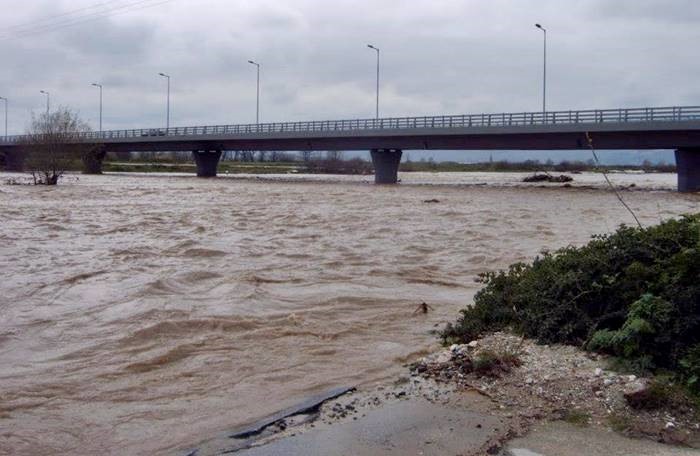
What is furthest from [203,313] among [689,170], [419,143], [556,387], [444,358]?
[419,143]

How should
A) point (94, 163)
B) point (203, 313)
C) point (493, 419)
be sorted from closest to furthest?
point (493, 419) → point (203, 313) → point (94, 163)

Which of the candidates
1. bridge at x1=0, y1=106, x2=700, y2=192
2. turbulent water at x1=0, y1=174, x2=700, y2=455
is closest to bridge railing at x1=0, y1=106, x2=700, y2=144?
bridge at x1=0, y1=106, x2=700, y2=192

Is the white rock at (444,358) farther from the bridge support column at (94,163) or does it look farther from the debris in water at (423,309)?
the bridge support column at (94,163)

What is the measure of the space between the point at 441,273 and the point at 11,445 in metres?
10.8

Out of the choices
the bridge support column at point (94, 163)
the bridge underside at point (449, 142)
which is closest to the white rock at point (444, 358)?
the bridge underside at point (449, 142)

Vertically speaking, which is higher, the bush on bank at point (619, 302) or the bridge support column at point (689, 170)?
the bridge support column at point (689, 170)

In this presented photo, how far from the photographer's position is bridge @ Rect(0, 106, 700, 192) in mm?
50000

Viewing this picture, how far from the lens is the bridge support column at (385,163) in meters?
68.4

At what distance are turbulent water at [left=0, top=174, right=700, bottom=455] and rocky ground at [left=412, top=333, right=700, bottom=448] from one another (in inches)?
40.9

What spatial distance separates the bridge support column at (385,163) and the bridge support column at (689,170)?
82.9 ft

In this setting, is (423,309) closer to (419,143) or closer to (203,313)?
(203,313)

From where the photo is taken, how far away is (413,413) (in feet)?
21.3

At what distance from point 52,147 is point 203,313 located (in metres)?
55.4

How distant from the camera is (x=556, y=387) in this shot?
267 inches
